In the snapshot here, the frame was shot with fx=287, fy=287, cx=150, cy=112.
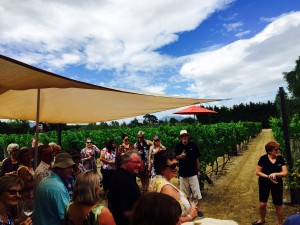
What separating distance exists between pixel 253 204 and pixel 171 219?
6078mm

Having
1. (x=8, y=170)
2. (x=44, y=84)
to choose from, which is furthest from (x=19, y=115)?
(x=44, y=84)

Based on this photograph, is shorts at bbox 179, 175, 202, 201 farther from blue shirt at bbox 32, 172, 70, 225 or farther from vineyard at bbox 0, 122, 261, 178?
blue shirt at bbox 32, 172, 70, 225

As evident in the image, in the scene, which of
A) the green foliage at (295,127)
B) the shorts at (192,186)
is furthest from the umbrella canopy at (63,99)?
the green foliage at (295,127)

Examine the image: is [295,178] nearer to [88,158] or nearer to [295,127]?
[295,127]

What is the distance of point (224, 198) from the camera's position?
24.6 feet

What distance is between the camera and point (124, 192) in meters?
2.64

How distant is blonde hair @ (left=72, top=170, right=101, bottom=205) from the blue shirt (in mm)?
364

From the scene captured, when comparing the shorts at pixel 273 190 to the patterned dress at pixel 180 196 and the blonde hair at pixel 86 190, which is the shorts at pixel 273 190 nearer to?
the patterned dress at pixel 180 196

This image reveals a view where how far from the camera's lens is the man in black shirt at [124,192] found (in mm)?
2625

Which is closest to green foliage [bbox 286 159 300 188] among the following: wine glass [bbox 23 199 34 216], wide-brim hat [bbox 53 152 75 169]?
wide-brim hat [bbox 53 152 75 169]

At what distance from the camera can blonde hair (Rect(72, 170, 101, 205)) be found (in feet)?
7.09

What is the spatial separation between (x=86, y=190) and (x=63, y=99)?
119 inches

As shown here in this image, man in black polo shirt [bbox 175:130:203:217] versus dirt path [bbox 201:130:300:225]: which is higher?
man in black polo shirt [bbox 175:130:203:217]

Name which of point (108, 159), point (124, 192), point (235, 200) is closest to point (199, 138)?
point (235, 200)
